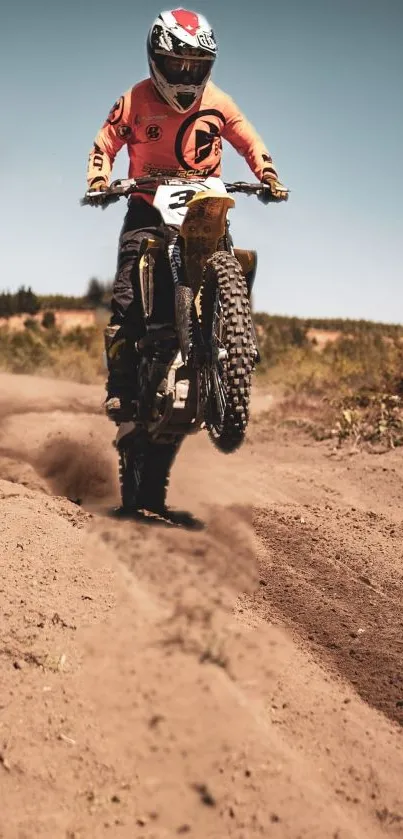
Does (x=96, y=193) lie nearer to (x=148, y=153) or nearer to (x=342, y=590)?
(x=148, y=153)

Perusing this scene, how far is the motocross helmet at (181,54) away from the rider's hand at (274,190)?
0.76 m

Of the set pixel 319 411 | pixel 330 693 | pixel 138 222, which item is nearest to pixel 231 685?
pixel 330 693

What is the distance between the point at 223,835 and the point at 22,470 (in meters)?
5.52

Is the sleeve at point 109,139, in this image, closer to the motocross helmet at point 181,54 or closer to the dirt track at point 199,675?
the motocross helmet at point 181,54

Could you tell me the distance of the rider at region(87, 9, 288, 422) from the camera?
574cm

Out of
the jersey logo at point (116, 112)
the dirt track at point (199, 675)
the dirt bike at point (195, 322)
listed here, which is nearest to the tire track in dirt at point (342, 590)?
the dirt track at point (199, 675)

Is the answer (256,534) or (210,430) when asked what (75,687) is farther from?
(256,534)

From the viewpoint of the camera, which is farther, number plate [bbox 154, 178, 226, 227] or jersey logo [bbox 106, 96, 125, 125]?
jersey logo [bbox 106, 96, 125, 125]

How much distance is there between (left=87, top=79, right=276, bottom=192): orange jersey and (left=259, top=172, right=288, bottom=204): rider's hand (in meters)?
0.10

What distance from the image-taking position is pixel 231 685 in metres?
3.44

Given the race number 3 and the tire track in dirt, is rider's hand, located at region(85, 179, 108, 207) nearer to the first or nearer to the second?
the race number 3

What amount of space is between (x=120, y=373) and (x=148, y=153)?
65.0 inches

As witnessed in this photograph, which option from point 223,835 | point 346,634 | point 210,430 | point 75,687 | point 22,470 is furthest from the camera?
point 22,470

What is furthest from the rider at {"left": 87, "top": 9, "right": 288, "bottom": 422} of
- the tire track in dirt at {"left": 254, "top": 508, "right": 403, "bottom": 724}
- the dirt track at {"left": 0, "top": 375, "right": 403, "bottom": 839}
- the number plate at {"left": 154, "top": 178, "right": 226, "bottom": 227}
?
the tire track in dirt at {"left": 254, "top": 508, "right": 403, "bottom": 724}
